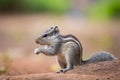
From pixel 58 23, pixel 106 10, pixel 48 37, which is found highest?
pixel 106 10

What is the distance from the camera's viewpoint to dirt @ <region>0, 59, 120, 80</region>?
8.41m

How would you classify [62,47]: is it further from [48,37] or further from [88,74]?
[88,74]

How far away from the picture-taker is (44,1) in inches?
1123

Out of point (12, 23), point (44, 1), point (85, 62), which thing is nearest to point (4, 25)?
point (12, 23)

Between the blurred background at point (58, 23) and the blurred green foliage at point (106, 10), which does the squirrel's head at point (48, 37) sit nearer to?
the blurred background at point (58, 23)

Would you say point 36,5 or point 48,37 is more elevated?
point 36,5

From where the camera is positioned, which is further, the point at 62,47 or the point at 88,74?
the point at 62,47

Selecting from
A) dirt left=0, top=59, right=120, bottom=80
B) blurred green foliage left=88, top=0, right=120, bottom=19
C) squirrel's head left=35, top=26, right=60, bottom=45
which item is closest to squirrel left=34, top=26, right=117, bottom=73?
squirrel's head left=35, top=26, right=60, bottom=45

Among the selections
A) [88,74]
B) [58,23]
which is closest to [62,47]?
[88,74]

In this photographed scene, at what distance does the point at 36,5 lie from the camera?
2880 cm

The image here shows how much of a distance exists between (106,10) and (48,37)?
1700 centimetres

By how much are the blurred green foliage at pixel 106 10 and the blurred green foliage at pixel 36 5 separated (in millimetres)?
1842

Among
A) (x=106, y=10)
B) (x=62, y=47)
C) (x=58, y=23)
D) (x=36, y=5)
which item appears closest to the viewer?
(x=62, y=47)

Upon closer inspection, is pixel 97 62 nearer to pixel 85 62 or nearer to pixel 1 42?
pixel 85 62
